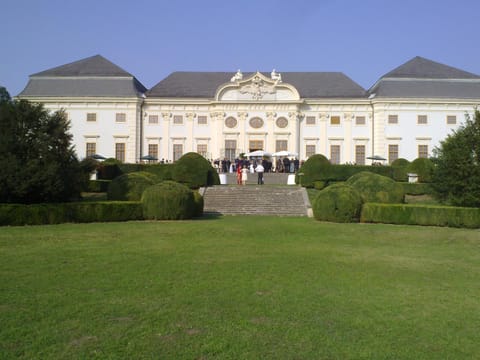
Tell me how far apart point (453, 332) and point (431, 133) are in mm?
39652

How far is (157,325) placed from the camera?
5875 mm

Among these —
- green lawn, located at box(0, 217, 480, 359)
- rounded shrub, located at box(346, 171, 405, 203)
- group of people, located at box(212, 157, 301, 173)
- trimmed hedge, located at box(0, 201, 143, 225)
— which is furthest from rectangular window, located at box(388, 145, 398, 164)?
green lawn, located at box(0, 217, 480, 359)

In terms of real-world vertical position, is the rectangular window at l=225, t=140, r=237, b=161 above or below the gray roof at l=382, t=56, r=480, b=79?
below

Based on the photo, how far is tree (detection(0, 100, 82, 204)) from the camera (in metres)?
17.2

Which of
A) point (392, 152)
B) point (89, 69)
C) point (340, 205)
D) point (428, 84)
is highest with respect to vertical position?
point (89, 69)

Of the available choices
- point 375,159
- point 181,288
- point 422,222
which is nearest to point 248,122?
point 375,159

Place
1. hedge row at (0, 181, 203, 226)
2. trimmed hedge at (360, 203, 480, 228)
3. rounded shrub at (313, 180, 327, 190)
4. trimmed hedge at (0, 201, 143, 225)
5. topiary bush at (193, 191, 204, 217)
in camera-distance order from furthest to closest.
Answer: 1. rounded shrub at (313, 180, 327, 190)
2. topiary bush at (193, 191, 204, 217)
3. trimmed hedge at (360, 203, 480, 228)
4. hedge row at (0, 181, 203, 226)
5. trimmed hedge at (0, 201, 143, 225)

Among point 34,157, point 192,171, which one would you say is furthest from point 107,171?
point 34,157

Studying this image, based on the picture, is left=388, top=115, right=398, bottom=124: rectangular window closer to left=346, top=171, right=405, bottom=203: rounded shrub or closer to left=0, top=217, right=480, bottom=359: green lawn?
left=346, top=171, right=405, bottom=203: rounded shrub

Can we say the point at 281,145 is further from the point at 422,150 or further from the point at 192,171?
the point at 192,171

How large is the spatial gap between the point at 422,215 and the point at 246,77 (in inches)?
1177

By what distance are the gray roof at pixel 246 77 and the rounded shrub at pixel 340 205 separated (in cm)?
2677

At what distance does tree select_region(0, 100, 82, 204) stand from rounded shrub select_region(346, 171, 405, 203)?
12049mm

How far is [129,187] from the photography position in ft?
66.1
